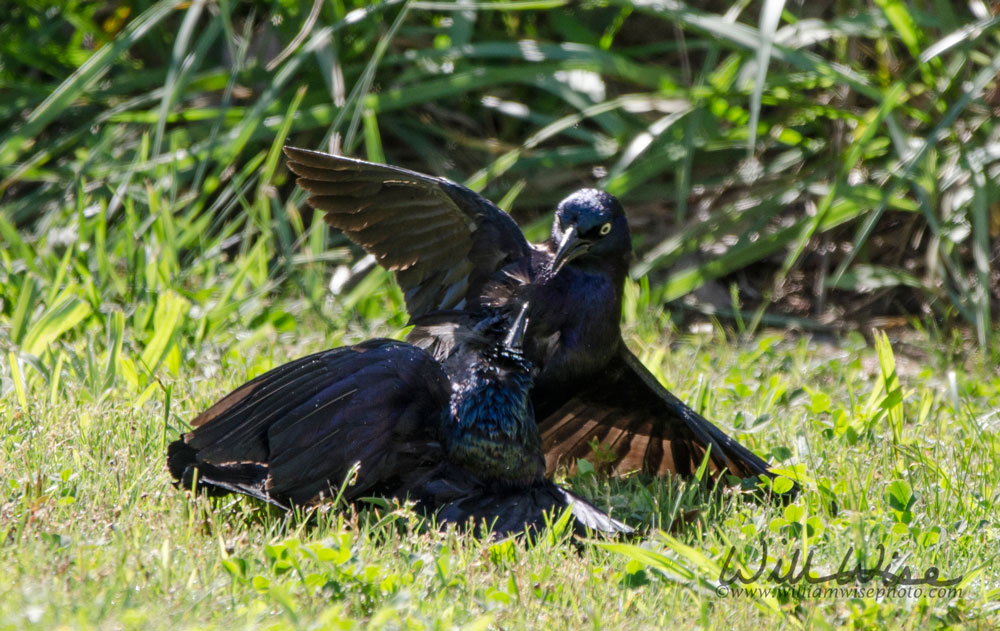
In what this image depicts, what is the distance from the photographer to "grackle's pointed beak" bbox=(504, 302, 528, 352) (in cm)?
305

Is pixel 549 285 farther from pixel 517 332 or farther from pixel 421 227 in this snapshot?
pixel 421 227

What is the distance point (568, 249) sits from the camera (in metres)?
3.31

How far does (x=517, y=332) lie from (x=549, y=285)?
34 cm

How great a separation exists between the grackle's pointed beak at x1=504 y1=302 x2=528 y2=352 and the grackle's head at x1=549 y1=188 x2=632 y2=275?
24cm

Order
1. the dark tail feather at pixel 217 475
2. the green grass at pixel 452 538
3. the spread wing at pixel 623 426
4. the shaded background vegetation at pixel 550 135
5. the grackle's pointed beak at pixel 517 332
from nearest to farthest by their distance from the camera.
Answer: the green grass at pixel 452 538 < the dark tail feather at pixel 217 475 < the grackle's pointed beak at pixel 517 332 < the spread wing at pixel 623 426 < the shaded background vegetation at pixel 550 135

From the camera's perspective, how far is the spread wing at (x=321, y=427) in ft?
9.04

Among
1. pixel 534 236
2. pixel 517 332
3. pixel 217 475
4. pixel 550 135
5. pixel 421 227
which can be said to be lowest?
pixel 217 475

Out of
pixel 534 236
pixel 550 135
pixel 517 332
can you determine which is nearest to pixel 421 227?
pixel 517 332

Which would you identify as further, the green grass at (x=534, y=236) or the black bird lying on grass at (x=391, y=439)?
the black bird lying on grass at (x=391, y=439)

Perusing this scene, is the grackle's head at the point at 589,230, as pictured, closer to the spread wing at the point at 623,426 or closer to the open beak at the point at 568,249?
the open beak at the point at 568,249

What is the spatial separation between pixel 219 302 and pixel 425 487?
62.7 inches

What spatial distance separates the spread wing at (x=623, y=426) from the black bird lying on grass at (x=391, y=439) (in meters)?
0.45

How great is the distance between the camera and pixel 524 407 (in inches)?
117

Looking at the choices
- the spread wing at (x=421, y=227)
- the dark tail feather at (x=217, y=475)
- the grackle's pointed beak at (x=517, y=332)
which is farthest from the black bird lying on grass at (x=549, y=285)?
the dark tail feather at (x=217, y=475)
